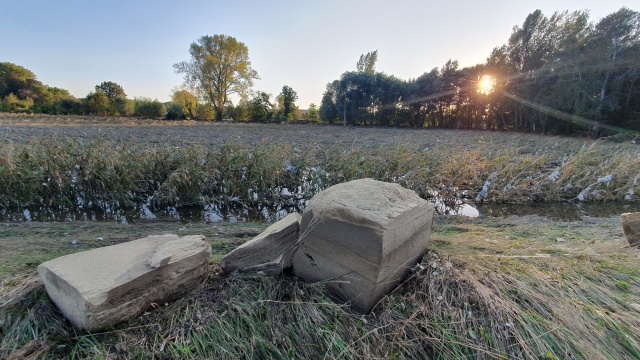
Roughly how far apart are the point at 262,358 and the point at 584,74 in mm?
23999

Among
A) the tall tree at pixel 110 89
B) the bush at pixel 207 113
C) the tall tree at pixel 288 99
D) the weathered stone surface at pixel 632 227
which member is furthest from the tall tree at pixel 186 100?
the weathered stone surface at pixel 632 227

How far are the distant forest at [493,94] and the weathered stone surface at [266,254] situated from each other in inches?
867

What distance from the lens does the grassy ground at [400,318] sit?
4.83ft

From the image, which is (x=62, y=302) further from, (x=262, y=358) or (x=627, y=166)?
(x=627, y=166)

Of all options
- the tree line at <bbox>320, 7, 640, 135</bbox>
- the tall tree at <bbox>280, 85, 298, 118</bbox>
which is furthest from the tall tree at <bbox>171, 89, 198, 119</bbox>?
the tree line at <bbox>320, 7, 640, 135</bbox>

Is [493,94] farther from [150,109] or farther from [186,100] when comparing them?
[150,109]

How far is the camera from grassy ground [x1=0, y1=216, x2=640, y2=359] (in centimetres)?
147

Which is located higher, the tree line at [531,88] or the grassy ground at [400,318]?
the tree line at [531,88]

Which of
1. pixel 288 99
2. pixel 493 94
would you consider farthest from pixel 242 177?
pixel 288 99

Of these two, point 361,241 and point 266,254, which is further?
point 266,254

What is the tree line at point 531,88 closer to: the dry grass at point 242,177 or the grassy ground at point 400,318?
the dry grass at point 242,177

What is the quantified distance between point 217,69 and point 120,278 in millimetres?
41507

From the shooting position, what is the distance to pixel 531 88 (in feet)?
69.2

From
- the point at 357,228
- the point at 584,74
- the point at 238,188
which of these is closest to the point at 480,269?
the point at 357,228
